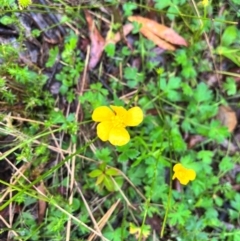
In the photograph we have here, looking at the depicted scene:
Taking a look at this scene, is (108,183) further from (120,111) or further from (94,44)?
(94,44)

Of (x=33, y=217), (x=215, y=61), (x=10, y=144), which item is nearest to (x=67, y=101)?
(x=10, y=144)

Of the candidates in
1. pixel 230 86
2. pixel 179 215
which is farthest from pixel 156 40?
pixel 179 215

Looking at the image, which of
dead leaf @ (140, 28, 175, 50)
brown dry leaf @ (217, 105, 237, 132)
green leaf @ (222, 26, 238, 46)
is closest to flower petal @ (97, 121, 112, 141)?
dead leaf @ (140, 28, 175, 50)

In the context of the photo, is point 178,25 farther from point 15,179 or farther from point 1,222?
point 1,222

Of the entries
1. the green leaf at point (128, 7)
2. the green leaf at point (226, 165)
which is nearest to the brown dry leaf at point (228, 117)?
the green leaf at point (226, 165)

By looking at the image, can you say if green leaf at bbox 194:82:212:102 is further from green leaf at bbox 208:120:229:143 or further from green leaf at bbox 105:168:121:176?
green leaf at bbox 105:168:121:176

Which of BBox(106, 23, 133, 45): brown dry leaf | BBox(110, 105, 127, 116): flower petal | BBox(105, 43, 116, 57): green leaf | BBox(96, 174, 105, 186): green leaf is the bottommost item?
BBox(96, 174, 105, 186): green leaf
